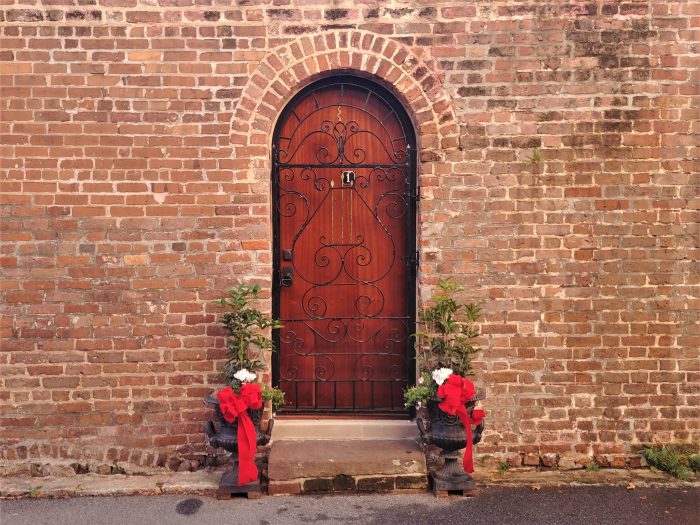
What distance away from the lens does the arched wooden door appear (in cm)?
456

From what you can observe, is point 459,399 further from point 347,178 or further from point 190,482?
point 190,482

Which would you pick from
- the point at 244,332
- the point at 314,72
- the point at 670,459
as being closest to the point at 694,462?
the point at 670,459

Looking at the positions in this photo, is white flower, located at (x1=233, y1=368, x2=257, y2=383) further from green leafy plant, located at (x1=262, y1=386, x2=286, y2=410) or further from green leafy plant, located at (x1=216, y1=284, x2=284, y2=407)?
green leafy plant, located at (x1=262, y1=386, x2=286, y2=410)

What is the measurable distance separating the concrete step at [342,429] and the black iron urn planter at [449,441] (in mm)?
400

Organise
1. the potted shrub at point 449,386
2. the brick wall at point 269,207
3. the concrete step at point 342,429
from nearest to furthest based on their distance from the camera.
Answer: the potted shrub at point 449,386 → the brick wall at point 269,207 → the concrete step at point 342,429

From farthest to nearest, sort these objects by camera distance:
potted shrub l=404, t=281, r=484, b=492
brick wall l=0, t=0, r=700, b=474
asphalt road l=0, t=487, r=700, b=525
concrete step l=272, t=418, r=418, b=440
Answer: concrete step l=272, t=418, r=418, b=440, brick wall l=0, t=0, r=700, b=474, potted shrub l=404, t=281, r=484, b=492, asphalt road l=0, t=487, r=700, b=525

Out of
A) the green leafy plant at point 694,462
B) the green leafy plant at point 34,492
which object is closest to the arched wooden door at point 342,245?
the green leafy plant at point 34,492

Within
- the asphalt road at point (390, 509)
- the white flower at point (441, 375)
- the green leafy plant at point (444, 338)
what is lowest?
the asphalt road at point (390, 509)

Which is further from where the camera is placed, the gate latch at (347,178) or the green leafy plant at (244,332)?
the gate latch at (347,178)

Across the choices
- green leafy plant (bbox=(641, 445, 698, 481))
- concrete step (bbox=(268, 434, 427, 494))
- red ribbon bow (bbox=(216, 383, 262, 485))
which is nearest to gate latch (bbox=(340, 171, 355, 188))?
red ribbon bow (bbox=(216, 383, 262, 485))

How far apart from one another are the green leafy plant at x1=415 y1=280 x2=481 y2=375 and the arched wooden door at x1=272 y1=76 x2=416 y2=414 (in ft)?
0.91

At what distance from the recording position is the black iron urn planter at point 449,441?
4.03m

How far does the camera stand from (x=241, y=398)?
3928mm

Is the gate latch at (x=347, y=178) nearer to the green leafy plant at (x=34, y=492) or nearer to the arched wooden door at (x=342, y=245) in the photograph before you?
the arched wooden door at (x=342, y=245)
